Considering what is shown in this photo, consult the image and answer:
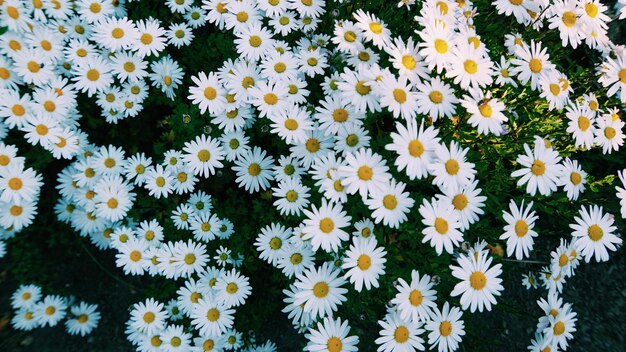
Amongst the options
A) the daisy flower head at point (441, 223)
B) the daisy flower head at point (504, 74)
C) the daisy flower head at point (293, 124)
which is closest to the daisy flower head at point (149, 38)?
the daisy flower head at point (293, 124)

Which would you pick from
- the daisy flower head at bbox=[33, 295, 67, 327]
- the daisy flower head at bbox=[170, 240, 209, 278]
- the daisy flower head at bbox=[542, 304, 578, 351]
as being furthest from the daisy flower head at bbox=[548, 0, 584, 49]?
the daisy flower head at bbox=[33, 295, 67, 327]

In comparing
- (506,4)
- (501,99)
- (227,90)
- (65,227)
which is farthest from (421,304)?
(65,227)

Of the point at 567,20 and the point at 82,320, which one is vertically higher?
the point at 567,20

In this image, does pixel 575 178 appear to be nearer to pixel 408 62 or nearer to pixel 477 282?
pixel 477 282

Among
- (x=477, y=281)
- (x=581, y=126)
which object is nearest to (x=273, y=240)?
(x=477, y=281)

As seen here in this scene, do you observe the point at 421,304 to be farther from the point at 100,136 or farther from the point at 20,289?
the point at 20,289

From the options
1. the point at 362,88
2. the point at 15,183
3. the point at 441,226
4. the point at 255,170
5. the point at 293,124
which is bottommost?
the point at 441,226

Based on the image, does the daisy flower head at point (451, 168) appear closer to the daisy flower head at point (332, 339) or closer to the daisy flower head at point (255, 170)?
the daisy flower head at point (332, 339)
